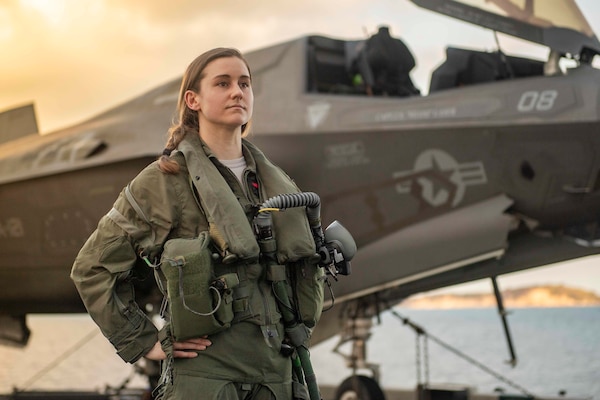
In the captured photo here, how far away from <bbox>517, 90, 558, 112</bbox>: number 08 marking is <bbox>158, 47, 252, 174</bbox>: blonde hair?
4110 mm

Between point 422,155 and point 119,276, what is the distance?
14.8ft

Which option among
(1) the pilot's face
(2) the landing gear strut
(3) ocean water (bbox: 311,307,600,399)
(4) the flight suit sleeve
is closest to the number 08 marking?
(2) the landing gear strut

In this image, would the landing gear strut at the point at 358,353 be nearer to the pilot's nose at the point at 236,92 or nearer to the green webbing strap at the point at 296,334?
the green webbing strap at the point at 296,334

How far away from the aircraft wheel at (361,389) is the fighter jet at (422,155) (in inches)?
2.0

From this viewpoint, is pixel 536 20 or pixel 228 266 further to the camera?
pixel 536 20

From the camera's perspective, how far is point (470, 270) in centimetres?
757

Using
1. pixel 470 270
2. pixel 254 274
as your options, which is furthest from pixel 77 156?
pixel 254 274

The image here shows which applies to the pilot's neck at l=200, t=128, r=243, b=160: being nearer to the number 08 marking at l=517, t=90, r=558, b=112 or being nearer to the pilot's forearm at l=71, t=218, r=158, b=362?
the pilot's forearm at l=71, t=218, r=158, b=362

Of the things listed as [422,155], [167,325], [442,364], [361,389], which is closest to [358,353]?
[361,389]

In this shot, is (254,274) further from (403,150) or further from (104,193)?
(104,193)

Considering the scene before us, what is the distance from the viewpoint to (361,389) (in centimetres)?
764

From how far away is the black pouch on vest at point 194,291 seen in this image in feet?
6.63

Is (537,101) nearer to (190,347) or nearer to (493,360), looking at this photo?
(190,347)

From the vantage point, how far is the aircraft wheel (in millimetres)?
7609
